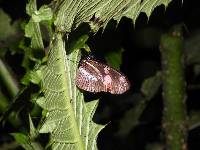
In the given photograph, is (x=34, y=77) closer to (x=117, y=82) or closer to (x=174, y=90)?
(x=117, y=82)

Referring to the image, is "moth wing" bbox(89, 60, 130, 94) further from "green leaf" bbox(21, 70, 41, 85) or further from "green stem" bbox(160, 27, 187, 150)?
"green stem" bbox(160, 27, 187, 150)

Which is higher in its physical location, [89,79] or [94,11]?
[94,11]

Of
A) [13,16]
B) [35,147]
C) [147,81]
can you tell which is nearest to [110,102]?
[147,81]

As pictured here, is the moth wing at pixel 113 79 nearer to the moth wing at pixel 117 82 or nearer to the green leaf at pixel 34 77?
the moth wing at pixel 117 82

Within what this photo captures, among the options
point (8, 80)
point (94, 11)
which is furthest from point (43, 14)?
point (8, 80)

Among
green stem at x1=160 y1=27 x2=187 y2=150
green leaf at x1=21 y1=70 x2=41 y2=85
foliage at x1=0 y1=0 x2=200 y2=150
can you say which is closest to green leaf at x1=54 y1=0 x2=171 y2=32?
foliage at x1=0 y1=0 x2=200 y2=150

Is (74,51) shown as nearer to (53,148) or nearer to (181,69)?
(53,148)
